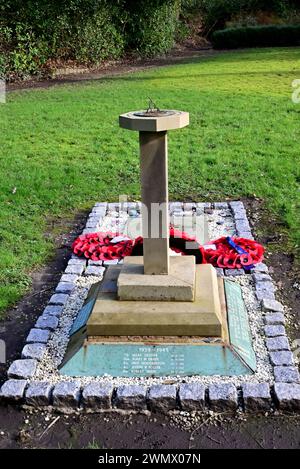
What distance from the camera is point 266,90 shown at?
600 inches

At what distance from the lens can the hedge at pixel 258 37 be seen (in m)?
27.4

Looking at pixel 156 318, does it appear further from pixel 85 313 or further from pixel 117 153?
pixel 117 153

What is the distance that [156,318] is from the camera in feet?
14.4

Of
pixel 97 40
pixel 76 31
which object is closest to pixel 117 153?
pixel 76 31

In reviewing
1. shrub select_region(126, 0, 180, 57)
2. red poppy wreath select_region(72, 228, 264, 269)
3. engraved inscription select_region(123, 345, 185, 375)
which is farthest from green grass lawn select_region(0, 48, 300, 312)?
shrub select_region(126, 0, 180, 57)

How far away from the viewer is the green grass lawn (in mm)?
7379

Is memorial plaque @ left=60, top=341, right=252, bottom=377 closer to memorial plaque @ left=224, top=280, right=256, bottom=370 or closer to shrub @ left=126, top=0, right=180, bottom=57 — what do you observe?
memorial plaque @ left=224, top=280, right=256, bottom=370

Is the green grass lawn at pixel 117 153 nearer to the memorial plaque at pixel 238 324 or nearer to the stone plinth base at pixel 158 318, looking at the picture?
the stone plinth base at pixel 158 318

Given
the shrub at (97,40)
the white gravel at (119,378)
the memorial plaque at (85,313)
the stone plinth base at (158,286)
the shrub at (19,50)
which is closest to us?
the white gravel at (119,378)

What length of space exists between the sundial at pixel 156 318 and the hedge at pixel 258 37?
989 inches

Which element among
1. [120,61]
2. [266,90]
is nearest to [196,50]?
[120,61]

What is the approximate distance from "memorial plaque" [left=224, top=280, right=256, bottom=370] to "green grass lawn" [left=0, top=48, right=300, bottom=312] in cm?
168

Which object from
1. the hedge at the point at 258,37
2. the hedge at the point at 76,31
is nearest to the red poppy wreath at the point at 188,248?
the hedge at the point at 76,31

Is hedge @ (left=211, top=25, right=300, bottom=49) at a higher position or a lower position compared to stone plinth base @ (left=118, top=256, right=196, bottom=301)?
lower
